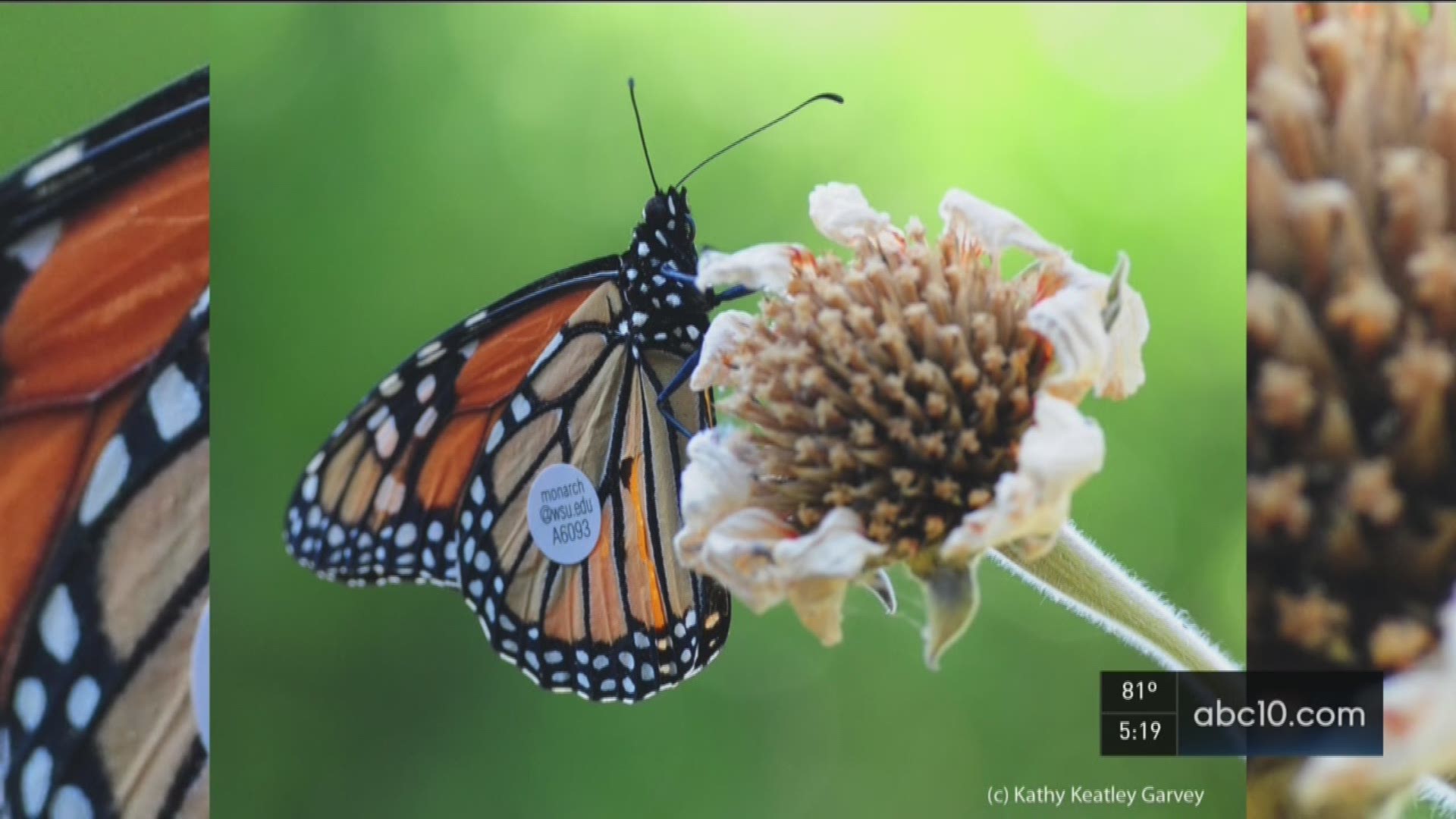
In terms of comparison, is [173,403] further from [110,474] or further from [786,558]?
[786,558]

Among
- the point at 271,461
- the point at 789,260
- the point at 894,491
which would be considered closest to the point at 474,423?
the point at 271,461

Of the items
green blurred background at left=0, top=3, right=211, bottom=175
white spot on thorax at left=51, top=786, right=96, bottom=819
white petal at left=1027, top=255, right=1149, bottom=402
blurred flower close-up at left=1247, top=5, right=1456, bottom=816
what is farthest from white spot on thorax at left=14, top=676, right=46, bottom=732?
blurred flower close-up at left=1247, top=5, right=1456, bottom=816

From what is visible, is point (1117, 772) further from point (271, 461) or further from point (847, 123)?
point (271, 461)

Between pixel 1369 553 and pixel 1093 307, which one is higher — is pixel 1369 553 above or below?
below

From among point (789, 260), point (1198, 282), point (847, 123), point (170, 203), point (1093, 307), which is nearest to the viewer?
point (1093, 307)

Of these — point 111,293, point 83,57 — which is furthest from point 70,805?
point 83,57

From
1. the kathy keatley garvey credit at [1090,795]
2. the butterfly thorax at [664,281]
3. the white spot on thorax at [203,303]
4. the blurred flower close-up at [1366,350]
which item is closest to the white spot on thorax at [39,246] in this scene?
the white spot on thorax at [203,303]

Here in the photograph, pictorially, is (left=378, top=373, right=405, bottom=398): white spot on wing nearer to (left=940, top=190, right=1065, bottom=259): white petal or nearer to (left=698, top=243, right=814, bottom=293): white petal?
(left=698, top=243, right=814, bottom=293): white petal
